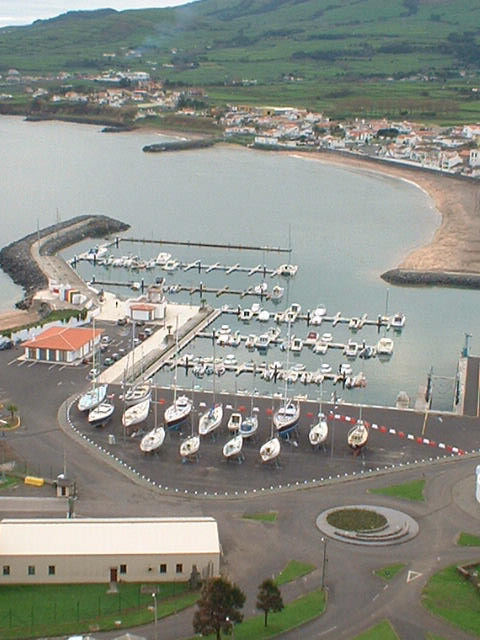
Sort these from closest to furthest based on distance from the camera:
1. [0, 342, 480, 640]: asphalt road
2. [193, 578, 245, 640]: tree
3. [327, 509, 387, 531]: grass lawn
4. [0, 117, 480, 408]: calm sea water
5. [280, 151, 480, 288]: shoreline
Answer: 1. [193, 578, 245, 640]: tree
2. [0, 342, 480, 640]: asphalt road
3. [327, 509, 387, 531]: grass lawn
4. [0, 117, 480, 408]: calm sea water
5. [280, 151, 480, 288]: shoreline

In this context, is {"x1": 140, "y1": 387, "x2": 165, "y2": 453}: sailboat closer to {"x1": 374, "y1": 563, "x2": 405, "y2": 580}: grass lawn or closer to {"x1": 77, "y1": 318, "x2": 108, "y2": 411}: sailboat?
{"x1": 77, "y1": 318, "x2": 108, "y2": 411}: sailboat

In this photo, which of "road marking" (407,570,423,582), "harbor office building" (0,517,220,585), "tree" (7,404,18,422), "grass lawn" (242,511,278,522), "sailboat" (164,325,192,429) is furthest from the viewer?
"sailboat" (164,325,192,429)

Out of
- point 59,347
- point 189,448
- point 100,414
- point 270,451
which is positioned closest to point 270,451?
point 270,451

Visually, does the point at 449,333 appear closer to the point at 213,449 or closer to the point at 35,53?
the point at 213,449

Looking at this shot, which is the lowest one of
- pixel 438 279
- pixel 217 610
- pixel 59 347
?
pixel 438 279

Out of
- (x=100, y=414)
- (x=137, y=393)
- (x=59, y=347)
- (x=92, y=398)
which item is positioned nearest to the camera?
(x=100, y=414)

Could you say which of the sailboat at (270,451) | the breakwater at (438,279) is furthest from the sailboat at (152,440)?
the breakwater at (438,279)

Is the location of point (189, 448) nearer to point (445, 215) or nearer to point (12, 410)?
point (12, 410)

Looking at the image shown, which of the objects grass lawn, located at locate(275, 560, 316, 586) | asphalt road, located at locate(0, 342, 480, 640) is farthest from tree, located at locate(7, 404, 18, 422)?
grass lawn, located at locate(275, 560, 316, 586)
